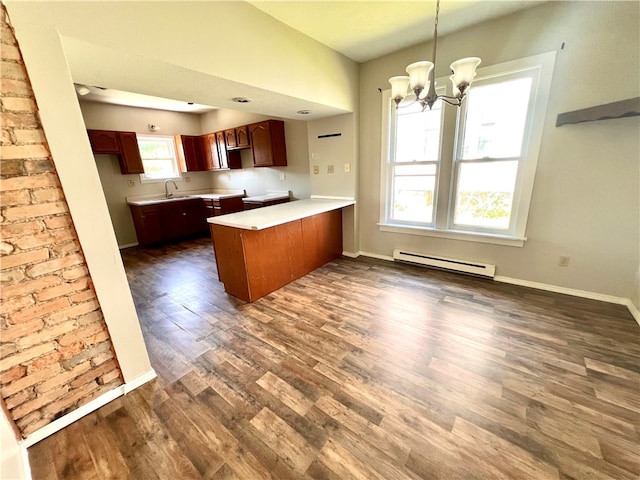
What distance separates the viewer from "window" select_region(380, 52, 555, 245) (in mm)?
2461

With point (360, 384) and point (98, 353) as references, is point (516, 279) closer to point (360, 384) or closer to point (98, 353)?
point (360, 384)

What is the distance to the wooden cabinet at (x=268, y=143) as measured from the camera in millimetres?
4188

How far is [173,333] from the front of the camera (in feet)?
7.23

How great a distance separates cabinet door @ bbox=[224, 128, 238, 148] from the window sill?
3.22 m

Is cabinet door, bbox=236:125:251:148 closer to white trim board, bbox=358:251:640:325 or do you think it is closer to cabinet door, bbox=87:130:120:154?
cabinet door, bbox=87:130:120:154

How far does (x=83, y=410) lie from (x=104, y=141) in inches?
177

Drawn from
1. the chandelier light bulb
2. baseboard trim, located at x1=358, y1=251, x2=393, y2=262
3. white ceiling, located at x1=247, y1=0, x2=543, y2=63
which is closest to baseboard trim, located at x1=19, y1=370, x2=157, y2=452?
the chandelier light bulb

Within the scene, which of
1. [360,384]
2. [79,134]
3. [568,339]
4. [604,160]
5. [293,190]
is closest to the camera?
[79,134]

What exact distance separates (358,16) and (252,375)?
3097mm

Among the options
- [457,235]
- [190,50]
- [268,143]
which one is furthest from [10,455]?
[268,143]

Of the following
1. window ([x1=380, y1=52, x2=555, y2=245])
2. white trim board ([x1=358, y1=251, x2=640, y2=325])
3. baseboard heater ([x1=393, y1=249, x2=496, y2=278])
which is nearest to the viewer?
white trim board ([x1=358, y1=251, x2=640, y2=325])

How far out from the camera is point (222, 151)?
5.08 metres

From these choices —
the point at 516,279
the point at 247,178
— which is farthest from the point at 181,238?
the point at 516,279

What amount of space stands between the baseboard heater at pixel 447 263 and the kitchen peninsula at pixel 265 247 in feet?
3.77
